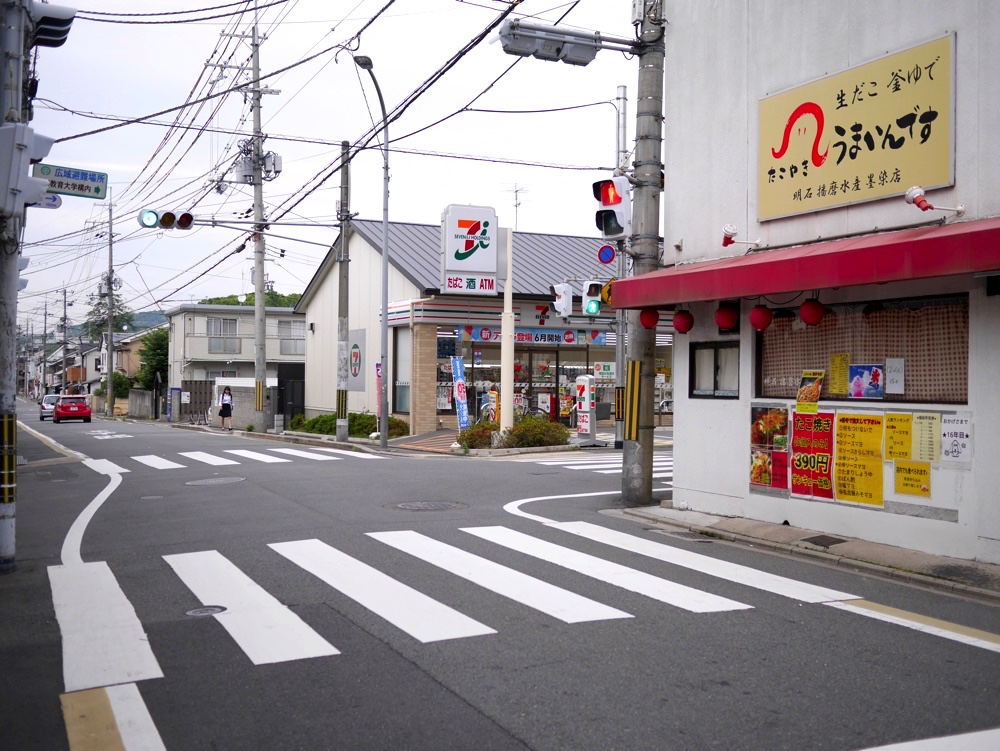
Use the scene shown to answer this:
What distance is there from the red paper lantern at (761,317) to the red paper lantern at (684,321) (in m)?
1.36

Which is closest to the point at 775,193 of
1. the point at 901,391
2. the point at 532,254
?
the point at 901,391

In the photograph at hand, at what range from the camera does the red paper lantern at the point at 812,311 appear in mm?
10578

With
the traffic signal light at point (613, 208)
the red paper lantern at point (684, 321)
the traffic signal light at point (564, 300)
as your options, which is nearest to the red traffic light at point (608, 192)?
the traffic signal light at point (613, 208)

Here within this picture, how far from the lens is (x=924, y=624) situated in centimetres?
725

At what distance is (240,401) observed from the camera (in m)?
43.4

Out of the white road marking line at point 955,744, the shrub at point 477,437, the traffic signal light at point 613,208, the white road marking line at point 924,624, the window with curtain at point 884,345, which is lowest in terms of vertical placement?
the white road marking line at point 955,744

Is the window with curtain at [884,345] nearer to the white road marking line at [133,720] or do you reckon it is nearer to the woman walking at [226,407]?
the white road marking line at [133,720]

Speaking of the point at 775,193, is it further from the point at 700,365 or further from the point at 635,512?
the point at 635,512

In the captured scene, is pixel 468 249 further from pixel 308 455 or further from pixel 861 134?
pixel 861 134

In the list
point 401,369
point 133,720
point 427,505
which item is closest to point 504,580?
point 133,720

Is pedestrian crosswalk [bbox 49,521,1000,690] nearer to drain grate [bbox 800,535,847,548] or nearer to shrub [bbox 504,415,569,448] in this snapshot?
drain grate [bbox 800,535,847,548]

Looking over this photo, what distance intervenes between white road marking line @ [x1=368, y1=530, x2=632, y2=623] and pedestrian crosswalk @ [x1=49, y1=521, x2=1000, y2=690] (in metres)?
0.01

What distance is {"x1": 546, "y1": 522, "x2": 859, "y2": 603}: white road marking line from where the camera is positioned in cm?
824

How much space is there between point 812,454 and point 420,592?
17.6 ft
